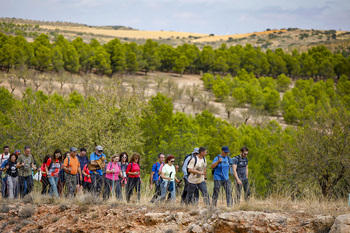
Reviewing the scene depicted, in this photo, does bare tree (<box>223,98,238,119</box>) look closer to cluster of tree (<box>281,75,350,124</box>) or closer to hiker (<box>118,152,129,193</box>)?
cluster of tree (<box>281,75,350,124</box>)

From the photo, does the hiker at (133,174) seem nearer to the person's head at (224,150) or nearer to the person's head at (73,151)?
the person's head at (73,151)

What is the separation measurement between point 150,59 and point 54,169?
7569 cm

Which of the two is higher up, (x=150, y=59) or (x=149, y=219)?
(x=150, y=59)

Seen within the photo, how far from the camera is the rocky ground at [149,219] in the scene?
23.5 ft

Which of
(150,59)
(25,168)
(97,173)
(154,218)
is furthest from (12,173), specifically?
(150,59)

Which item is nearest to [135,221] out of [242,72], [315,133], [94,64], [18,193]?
[18,193]

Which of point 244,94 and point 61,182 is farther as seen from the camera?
point 244,94

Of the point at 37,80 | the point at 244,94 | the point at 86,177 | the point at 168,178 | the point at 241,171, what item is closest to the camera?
the point at 241,171

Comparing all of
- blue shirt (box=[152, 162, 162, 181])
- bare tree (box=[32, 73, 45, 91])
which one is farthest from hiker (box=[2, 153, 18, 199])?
bare tree (box=[32, 73, 45, 91])

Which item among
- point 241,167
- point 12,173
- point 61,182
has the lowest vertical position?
point 61,182

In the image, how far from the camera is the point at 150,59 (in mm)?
84875

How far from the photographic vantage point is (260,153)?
31.9m

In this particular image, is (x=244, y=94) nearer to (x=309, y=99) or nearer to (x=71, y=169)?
(x=309, y=99)

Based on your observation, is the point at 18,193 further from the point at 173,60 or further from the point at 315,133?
the point at 173,60
